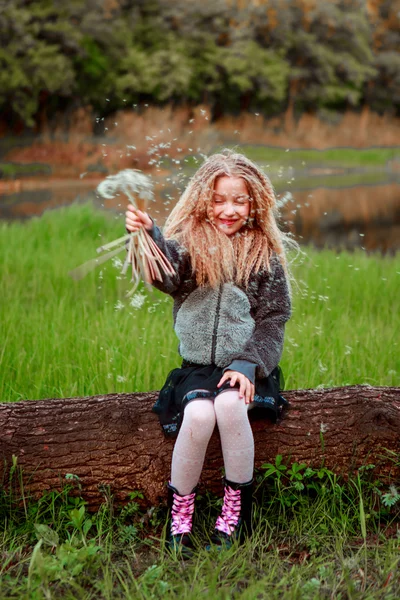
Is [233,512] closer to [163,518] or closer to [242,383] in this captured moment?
[163,518]

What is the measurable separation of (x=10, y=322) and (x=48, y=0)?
19.7 metres

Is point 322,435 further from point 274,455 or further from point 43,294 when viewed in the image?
point 43,294

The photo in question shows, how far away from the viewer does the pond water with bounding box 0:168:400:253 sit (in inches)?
412

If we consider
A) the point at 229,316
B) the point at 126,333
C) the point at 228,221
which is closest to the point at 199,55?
the point at 126,333

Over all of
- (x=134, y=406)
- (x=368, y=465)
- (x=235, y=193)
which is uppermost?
(x=235, y=193)

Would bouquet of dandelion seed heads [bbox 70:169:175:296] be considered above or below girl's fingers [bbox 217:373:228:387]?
above

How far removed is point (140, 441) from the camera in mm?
2576

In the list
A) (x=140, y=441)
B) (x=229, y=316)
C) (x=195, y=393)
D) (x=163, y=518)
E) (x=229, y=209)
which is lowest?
(x=163, y=518)

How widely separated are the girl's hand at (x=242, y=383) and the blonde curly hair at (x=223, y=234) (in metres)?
Answer: 0.34

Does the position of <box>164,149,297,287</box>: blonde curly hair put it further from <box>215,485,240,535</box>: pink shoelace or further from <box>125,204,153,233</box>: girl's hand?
<box>215,485,240,535</box>: pink shoelace

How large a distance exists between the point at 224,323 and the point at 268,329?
0.15 metres

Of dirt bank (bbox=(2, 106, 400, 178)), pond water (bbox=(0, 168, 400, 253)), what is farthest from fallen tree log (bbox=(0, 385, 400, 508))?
dirt bank (bbox=(2, 106, 400, 178))

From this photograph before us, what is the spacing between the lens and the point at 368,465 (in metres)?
2.64

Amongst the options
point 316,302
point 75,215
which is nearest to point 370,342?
point 316,302
